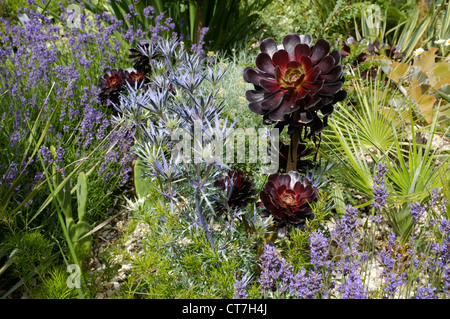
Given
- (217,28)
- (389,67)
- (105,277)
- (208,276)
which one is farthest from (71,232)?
(217,28)

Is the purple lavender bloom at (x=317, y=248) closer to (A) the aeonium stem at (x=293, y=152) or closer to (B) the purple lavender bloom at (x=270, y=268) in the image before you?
(B) the purple lavender bloom at (x=270, y=268)

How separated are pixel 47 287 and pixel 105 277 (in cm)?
36

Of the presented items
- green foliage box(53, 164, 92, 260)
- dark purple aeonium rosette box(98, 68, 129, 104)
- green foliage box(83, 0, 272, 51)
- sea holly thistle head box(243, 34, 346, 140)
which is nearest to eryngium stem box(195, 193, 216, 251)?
sea holly thistle head box(243, 34, 346, 140)

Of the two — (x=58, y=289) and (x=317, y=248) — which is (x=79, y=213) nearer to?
(x=58, y=289)

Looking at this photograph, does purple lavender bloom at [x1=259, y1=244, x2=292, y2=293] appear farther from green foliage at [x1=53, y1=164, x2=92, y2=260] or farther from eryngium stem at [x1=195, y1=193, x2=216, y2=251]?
green foliage at [x1=53, y1=164, x2=92, y2=260]

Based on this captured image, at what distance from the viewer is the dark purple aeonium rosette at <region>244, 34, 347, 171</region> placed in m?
1.54

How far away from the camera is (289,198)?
1.65 meters

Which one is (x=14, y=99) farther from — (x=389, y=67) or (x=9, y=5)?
(x=9, y=5)

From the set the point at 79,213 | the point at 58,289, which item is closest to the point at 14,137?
the point at 79,213

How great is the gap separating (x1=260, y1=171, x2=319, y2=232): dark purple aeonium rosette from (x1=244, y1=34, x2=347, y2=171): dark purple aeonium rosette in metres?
0.20

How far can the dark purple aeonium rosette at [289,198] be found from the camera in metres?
1.58

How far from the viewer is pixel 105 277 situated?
2.02m

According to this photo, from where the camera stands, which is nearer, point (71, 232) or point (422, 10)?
point (71, 232)

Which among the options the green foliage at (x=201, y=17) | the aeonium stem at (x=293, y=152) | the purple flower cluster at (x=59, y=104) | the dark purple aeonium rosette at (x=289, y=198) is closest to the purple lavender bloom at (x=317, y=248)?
the dark purple aeonium rosette at (x=289, y=198)
